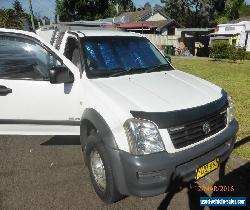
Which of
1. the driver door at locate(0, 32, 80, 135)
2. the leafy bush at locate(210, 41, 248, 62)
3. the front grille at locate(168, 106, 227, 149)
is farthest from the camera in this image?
the leafy bush at locate(210, 41, 248, 62)

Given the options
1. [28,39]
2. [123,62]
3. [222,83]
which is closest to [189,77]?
[123,62]

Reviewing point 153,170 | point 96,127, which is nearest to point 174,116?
point 153,170

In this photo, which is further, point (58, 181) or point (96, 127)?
point (58, 181)

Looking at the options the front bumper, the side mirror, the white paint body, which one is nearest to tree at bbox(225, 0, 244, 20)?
the white paint body

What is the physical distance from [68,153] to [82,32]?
207 cm

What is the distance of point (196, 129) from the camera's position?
11.9ft

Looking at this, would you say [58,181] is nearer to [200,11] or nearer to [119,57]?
[119,57]

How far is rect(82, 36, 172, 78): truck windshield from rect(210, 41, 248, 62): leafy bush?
19.1m

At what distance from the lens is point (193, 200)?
13.3 feet

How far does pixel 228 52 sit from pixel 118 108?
22.4m

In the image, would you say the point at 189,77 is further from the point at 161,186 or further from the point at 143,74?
the point at 161,186

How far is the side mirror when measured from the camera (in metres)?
4.17

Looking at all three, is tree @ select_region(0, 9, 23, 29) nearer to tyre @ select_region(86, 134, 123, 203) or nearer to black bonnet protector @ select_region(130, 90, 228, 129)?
tyre @ select_region(86, 134, 123, 203)

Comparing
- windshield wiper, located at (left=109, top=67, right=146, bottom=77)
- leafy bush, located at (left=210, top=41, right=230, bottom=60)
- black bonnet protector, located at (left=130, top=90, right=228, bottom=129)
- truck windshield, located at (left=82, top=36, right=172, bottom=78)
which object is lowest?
leafy bush, located at (left=210, top=41, right=230, bottom=60)
